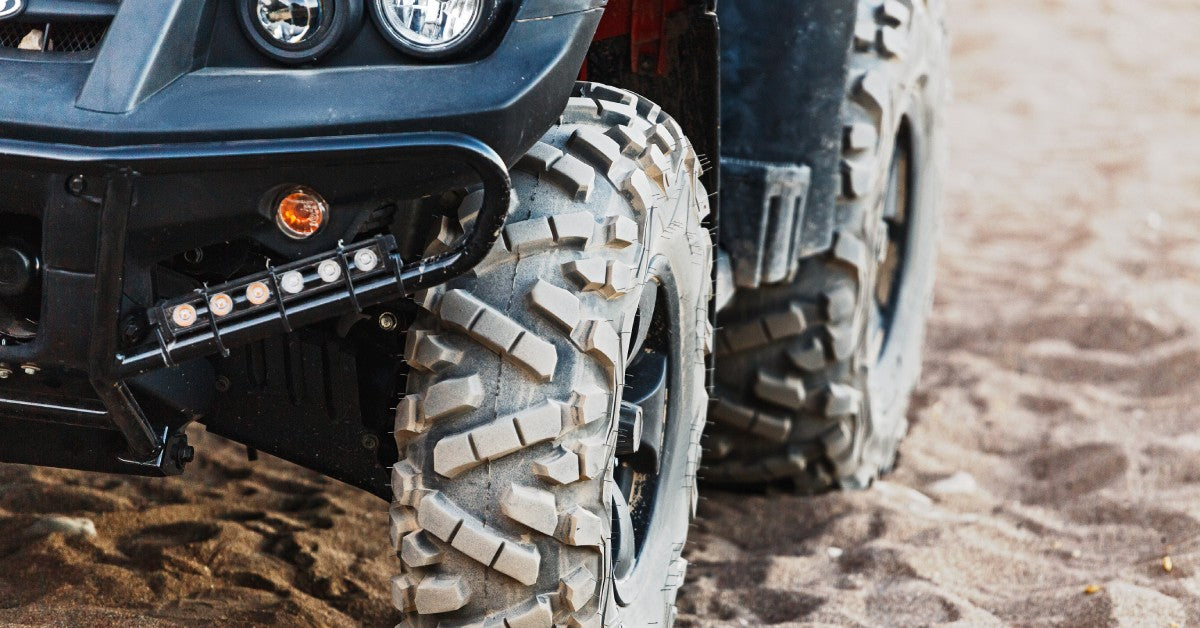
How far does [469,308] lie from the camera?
2115 millimetres

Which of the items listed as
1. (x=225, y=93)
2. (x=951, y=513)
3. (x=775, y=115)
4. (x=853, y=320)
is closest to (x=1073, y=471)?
(x=951, y=513)

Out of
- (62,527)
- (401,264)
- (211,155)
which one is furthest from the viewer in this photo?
(62,527)

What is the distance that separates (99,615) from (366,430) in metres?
0.73

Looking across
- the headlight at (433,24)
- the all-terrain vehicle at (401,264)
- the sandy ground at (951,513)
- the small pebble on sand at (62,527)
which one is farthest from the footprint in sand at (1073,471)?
the headlight at (433,24)

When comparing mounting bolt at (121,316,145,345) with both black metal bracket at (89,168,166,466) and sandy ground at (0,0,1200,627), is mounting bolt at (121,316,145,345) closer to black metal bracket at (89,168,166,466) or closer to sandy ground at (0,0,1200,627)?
black metal bracket at (89,168,166,466)

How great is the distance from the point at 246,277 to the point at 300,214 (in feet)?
0.39

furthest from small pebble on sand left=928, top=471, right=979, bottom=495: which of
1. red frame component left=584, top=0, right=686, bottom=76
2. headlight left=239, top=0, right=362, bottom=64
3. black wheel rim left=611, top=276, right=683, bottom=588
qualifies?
headlight left=239, top=0, right=362, bottom=64

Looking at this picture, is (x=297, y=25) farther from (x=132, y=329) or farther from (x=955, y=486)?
(x=955, y=486)

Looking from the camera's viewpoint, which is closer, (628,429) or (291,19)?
(291,19)

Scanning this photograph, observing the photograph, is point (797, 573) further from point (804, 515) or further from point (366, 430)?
point (366, 430)

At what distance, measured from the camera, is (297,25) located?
196 cm

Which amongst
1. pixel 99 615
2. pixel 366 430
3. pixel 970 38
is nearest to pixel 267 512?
pixel 99 615

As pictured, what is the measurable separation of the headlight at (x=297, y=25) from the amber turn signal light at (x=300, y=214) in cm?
19

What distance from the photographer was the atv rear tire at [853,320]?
359 centimetres
